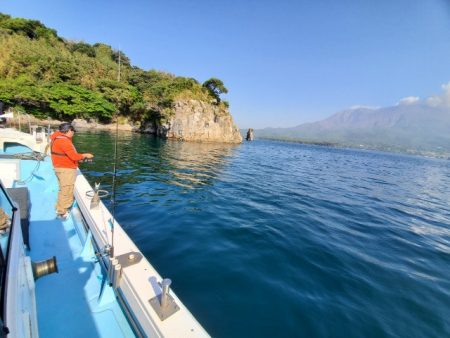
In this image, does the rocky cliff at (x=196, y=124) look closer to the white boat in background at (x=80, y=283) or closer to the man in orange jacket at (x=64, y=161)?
the man in orange jacket at (x=64, y=161)

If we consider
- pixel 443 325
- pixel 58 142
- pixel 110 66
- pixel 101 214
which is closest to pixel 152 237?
pixel 101 214

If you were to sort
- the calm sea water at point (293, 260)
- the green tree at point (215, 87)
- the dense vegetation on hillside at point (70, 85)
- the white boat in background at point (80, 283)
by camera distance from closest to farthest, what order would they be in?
the white boat in background at point (80, 283) < the calm sea water at point (293, 260) < the dense vegetation on hillside at point (70, 85) < the green tree at point (215, 87)

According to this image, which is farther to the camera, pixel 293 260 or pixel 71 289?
pixel 293 260

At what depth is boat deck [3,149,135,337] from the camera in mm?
2131

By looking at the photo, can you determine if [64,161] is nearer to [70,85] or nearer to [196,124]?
[196,124]

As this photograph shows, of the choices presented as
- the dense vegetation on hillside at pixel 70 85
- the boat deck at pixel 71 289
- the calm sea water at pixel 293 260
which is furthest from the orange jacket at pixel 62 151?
the dense vegetation on hillside at pixel 70 85

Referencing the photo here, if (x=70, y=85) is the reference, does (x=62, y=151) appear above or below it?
below

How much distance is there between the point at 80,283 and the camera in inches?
105

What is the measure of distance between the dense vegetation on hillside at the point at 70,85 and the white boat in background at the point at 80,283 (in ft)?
117

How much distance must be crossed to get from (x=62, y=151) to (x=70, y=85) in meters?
43.7

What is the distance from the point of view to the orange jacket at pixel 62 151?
12.8 ft

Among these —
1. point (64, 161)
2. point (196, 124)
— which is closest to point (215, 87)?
point (196, 124)

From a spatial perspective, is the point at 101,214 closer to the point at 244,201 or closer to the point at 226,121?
the point at 244,201

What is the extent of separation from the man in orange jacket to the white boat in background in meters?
0.23
